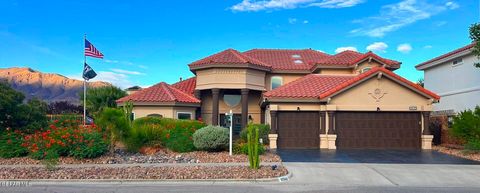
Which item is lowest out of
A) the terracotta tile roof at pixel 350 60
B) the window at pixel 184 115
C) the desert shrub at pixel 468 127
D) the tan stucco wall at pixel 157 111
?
the desert shrub at pixel 468 127

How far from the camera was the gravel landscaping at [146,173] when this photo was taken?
11.8 m

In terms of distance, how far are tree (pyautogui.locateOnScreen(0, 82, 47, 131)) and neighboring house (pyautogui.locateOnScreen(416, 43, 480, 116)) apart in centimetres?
2223

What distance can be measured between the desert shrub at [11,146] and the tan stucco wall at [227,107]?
13.4 meters

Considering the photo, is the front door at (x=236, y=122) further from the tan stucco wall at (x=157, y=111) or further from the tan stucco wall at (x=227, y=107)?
the tan stucco wall at (x=157, y=111)

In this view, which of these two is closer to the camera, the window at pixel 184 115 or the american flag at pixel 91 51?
the window at pixel 184 115

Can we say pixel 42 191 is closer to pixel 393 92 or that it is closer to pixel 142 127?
pixel 142 127

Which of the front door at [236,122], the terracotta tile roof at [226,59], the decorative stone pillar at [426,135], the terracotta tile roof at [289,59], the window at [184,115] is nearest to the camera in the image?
the decorative stone pillar at [426,135]

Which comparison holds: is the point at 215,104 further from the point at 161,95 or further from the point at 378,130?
the point at 378,130

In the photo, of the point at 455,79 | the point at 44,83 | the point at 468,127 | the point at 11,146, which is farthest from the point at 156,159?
the point at 44,83

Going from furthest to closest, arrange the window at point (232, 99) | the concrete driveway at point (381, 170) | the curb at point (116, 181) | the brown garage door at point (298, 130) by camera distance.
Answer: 1. the window at point (232, 99)
2. the brown garage door at point (298, 130)
3. the concrete driveway at point (381, 170)
4. the curb at point (116, 181)

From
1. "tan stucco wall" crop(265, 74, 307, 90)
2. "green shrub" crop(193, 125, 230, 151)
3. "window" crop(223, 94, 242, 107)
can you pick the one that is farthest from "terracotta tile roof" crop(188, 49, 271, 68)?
"green shrub" crop(193, 125, 230, 151)

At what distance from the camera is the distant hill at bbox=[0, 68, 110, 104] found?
10288cm

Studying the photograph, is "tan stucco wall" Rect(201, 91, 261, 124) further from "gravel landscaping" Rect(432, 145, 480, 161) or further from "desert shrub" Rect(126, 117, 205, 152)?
"gravel landscaping" Rect(432, 145, 480, 161)

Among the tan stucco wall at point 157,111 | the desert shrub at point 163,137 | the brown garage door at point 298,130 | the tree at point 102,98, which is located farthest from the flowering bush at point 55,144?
the tree at point 102,98
